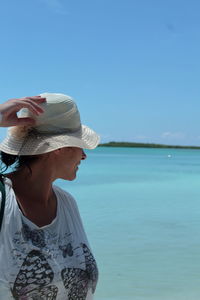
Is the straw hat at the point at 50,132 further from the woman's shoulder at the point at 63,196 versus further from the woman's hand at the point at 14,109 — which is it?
the woman's shoulder at the point at 63,196

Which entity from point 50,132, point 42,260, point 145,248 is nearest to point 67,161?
point 50,132

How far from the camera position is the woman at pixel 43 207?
1.42 m

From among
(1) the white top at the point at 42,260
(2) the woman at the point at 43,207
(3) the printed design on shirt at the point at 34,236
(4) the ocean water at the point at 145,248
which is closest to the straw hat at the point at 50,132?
(2) the woman at the point at 43,207

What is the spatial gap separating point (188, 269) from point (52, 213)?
4889 millimetres

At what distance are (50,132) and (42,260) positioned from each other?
43 centimetres

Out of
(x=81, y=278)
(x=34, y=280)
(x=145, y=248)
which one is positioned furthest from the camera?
(x=145, y=248)

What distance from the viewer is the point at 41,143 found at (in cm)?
159

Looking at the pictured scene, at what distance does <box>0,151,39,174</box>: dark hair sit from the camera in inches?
63.5

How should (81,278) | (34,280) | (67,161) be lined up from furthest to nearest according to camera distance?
1. (67,161)
2. (81,278)
3. (34,280)

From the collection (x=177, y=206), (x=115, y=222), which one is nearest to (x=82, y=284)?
(x=115, y=222)

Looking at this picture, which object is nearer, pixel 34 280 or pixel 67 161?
pixel 34 280

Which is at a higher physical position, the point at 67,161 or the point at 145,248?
the point at 67,161

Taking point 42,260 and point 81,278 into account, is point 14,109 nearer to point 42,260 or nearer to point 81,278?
point 42,260

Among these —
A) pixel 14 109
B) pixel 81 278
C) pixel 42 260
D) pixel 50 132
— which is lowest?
pixel 81 278
